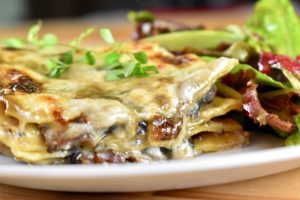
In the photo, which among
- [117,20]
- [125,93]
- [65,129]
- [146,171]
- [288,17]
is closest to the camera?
[146,171]

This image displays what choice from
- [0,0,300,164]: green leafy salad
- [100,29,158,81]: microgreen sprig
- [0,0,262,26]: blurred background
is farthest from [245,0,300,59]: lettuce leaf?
[0,0,262,26]: blurred background

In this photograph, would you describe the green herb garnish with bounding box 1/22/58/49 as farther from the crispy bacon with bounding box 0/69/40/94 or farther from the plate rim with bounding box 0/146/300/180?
the plate rim with bounding box 0/146/300/180

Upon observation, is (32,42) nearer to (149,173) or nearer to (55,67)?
(55,67)

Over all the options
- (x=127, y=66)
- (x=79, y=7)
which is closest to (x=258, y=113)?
(x=127, y=66)

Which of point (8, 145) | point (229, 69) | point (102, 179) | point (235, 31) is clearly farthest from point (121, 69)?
point (235, 31)

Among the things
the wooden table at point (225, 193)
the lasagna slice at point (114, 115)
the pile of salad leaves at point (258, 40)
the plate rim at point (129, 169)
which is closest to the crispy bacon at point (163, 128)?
the lasagna slice at point (114, 115)

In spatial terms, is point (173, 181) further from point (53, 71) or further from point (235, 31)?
point (235, 31)
